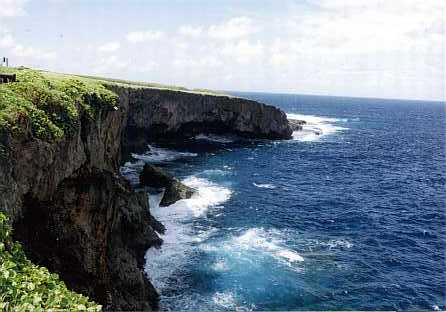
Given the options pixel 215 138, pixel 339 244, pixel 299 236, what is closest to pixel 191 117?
pixel 215 138

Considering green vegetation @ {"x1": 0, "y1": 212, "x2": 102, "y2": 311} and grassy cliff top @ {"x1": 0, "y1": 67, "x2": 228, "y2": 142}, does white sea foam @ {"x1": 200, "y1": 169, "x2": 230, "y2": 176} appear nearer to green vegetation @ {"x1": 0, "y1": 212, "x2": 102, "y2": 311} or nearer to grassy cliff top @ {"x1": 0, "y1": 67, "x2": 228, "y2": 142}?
grassy cliff top @ {"x1": 0, "y1": 67, "x2": 228, "y2": 142}

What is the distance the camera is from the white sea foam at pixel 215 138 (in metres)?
101

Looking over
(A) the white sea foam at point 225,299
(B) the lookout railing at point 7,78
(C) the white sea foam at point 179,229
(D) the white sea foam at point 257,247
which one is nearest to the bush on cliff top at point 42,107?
(B) the lookout railing at point 7,78

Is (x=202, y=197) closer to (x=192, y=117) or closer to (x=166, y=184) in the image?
(x=166, y=184)

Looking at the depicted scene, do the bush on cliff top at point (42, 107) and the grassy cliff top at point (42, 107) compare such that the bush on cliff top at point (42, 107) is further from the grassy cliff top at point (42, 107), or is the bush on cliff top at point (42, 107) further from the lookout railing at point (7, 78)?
the lookout railing at point (7, 78)

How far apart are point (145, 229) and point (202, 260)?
6157 millimetres

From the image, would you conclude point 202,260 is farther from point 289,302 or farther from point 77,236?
point 77,236

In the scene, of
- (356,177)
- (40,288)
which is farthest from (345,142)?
(40,288)

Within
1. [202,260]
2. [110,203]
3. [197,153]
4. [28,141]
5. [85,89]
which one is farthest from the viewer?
[197,153]

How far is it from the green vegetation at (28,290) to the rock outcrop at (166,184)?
3805 centimetres

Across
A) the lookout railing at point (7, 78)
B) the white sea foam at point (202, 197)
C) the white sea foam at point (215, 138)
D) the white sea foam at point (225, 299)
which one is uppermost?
the lookout railing at point (7, 78)

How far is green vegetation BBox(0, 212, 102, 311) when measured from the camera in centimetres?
1056

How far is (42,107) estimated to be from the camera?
2319 centimetres

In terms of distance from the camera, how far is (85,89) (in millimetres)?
30969
